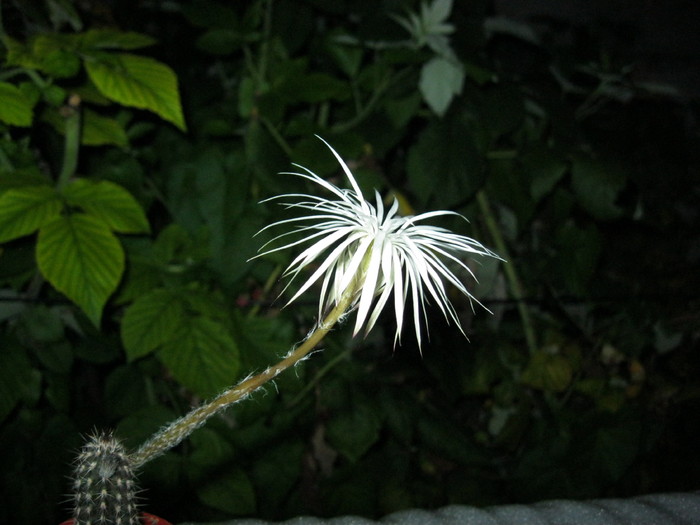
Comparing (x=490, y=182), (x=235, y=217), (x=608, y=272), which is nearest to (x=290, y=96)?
(x=235, y=217)

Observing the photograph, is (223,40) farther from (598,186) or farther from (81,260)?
(598,186)

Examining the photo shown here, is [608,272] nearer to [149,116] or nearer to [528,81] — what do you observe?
[528,81]

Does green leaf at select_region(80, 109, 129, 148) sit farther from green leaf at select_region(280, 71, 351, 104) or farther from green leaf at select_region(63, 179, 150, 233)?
green leaf at select_region(280, 71, 351, 104)

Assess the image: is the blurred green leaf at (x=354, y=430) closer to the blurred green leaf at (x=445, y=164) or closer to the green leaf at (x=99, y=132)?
the blurred green leaf at (x=445, y=164)

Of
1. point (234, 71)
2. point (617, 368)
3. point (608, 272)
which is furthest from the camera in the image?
point (608, 272)

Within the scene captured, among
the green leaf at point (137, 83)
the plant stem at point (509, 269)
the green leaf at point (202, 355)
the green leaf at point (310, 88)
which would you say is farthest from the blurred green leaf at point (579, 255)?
the green leaf at point (137, 83)

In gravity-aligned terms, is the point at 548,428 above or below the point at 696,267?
below

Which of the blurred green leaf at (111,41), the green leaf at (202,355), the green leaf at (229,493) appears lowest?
the green leaf at (229,493)

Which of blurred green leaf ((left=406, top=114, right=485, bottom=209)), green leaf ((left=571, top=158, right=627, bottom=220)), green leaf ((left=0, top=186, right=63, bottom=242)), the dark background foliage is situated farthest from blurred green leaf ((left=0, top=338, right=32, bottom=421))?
green leaf ((left=571, top=158, right=627, bottom=220))
